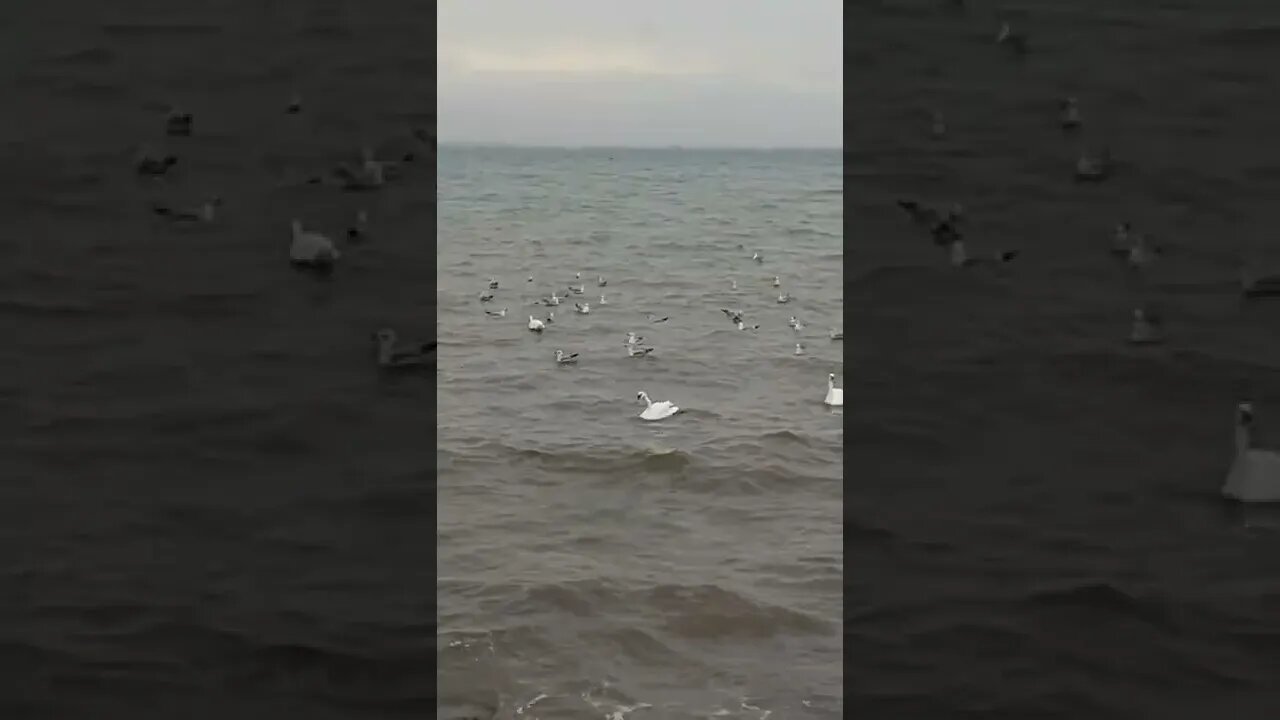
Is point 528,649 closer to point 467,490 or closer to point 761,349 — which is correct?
point 467,490

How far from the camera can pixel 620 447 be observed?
7.03m
